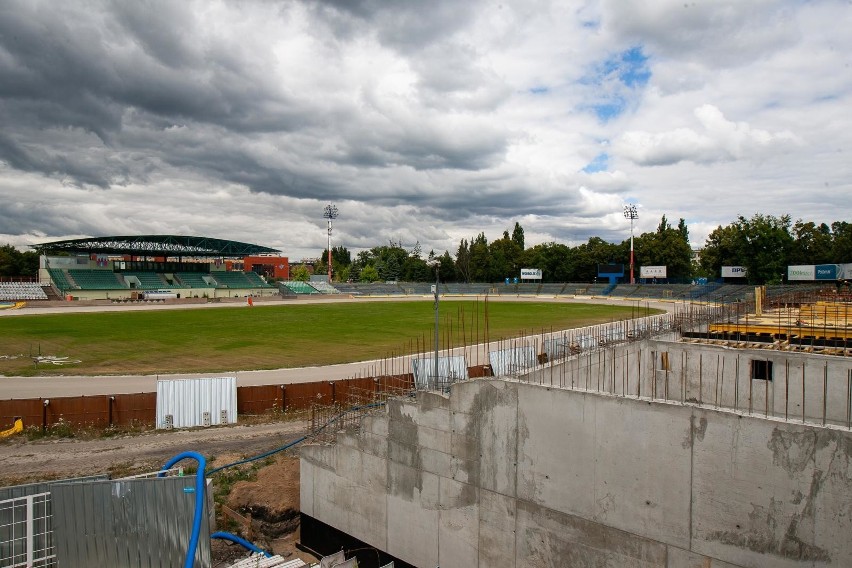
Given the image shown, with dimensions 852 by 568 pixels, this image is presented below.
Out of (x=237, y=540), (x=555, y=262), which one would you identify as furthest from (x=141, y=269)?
(x=237, y=540)

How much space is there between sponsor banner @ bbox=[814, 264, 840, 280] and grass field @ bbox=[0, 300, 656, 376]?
3170cm

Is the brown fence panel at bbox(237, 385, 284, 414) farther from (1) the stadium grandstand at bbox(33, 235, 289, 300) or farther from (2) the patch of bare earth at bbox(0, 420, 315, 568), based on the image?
(1) the stadium grandstand at bbox(33, 235, 289, 300)

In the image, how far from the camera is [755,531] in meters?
9.22

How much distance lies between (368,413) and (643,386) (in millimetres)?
10445

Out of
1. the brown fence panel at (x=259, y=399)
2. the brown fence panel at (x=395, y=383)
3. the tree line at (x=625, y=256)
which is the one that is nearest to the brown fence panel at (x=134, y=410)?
the brown fence panel at (x=259, y=399)

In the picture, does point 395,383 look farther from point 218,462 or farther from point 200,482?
point 200,482

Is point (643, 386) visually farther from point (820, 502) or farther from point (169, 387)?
point (169, 387)

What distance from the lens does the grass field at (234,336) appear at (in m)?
35.2

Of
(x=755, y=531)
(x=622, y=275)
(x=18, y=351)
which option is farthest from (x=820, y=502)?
(x=622, y=275)

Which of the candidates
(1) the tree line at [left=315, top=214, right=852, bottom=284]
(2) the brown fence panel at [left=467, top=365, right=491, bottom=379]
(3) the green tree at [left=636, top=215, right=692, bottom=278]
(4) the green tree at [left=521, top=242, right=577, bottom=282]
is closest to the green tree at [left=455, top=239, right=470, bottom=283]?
(1) the tree line at [left=315, top=214, right=852, bottom=284]

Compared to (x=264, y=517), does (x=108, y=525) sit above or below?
above

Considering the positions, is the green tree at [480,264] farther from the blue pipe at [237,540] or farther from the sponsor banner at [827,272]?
the blue pipe at [237,540]

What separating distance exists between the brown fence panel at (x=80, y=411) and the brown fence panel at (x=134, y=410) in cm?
36

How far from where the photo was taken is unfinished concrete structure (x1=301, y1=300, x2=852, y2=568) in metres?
8.98
